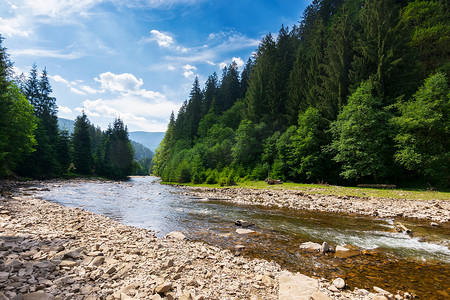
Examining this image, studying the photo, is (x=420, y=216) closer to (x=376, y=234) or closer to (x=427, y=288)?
(x=376, y=234)

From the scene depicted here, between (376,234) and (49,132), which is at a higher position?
(49,132)

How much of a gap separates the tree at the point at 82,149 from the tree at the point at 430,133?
7467 cm

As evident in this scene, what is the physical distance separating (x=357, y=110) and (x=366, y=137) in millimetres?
3798

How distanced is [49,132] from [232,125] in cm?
5030

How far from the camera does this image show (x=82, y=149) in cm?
5984

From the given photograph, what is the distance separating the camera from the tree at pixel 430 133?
1942cm

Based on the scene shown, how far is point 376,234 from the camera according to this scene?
30.5 ft

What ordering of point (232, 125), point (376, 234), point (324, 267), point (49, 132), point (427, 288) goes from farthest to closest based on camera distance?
point (232, 125) → point (49, 132) → point (376, 234) → point (324, 267) → point (427, 288)

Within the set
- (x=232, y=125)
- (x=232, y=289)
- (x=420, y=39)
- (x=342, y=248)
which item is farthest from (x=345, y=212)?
(x=232, y=125)

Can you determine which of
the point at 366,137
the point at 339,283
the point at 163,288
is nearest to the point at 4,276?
the point at 163,288

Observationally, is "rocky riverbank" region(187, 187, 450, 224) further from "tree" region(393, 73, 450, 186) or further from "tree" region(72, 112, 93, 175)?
"tree" region(72, 112, 93, 175)

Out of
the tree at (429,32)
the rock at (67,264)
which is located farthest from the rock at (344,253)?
the tree at (429,32)

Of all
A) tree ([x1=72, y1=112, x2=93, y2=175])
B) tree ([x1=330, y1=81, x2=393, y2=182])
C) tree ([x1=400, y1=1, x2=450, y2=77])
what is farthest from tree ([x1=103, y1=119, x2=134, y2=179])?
tree ([x1=400, y1=1, x2=450, y2=77])

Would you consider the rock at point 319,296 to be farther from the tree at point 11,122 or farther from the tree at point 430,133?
the tree at point 11,122
